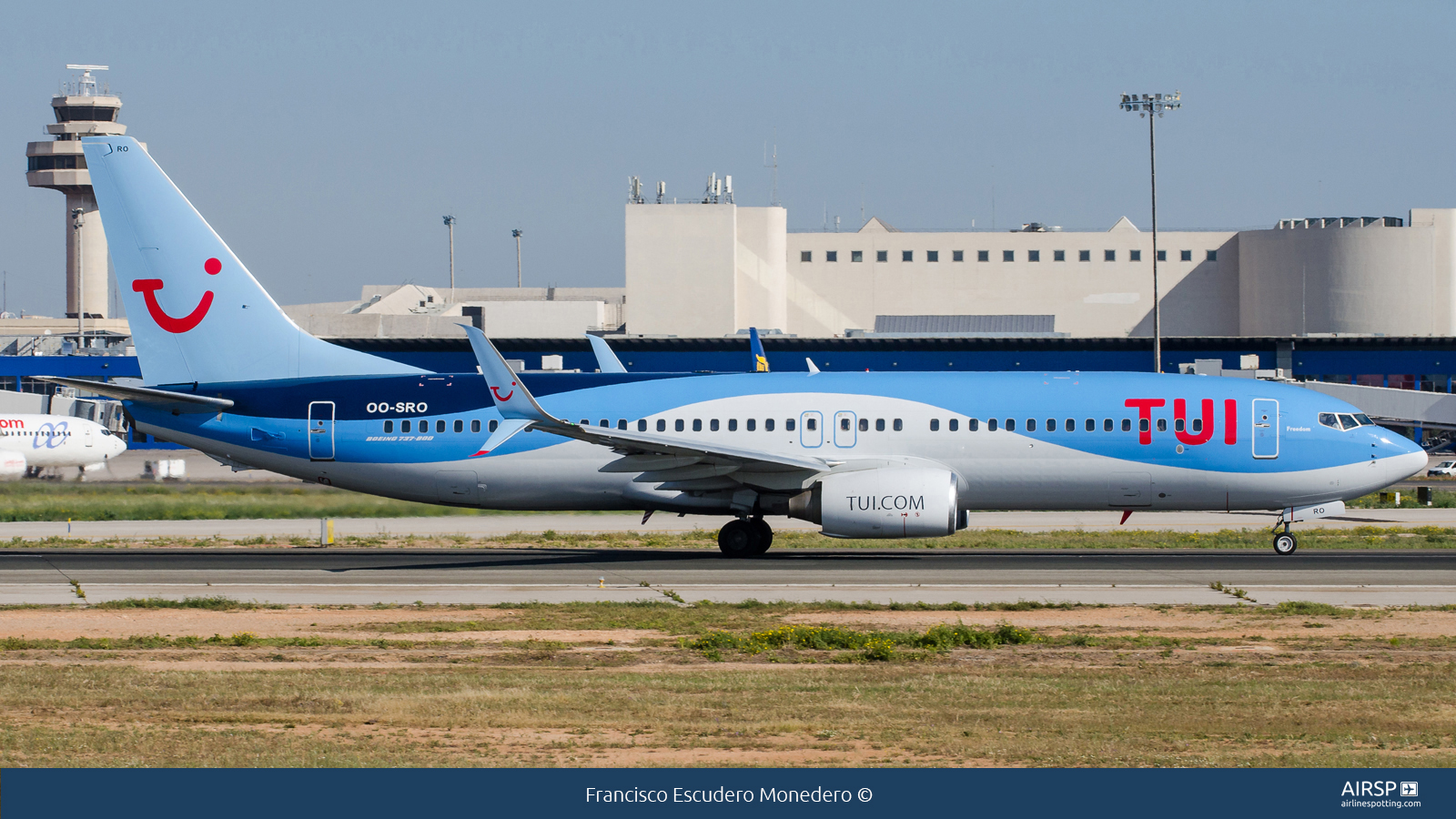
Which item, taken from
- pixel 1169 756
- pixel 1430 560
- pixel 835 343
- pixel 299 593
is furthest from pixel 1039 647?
pixel 835 343

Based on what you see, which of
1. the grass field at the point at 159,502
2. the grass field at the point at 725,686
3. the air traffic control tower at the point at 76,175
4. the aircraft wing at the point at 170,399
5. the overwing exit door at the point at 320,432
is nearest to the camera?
the grass field at the point at 725,686

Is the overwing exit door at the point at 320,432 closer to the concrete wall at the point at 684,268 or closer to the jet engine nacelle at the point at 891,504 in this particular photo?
the jet engine nacelle at the point at 891,504

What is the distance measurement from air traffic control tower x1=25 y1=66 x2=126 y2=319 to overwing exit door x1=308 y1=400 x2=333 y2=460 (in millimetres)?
136450

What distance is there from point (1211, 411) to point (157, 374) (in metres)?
23.6

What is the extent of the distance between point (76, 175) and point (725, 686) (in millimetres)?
169865

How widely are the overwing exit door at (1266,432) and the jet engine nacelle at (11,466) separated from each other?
4236 cm

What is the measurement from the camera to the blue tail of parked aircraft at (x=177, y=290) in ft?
107

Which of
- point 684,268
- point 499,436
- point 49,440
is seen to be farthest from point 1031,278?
point 499,436

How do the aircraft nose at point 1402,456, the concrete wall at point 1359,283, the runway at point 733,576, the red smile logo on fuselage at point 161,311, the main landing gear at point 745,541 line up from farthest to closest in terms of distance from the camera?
the concrete wall at point 1359,283, the red smile logo on fuselage at point 161,311, the main landing gear at point 745,541, the aircraft nose at point 1402,456, the runway at point 733,576

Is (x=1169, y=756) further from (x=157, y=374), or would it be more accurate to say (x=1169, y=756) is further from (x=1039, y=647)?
(x=157, y=374)

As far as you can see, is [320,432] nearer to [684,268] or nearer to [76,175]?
[684,268]

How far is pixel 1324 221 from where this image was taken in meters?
108

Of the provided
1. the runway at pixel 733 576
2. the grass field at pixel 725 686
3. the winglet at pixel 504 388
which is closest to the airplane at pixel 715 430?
the winglet at pixel 504 388

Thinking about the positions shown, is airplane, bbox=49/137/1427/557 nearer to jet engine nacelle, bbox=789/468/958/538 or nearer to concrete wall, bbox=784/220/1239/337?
jet engine nacelle, bbox=789/468/958/538
